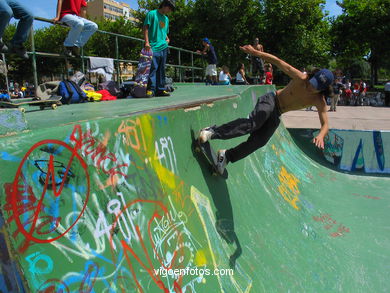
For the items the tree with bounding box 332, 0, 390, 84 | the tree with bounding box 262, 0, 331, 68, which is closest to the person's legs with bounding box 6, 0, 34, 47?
the tree with bounding box 262, 0, 331, 68

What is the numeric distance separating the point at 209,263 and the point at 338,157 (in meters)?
6.37

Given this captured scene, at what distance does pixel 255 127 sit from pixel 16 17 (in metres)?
2.89

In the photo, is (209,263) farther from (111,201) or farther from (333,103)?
(333,103)

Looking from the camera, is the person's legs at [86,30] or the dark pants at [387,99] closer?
the person's legs at [86,30]

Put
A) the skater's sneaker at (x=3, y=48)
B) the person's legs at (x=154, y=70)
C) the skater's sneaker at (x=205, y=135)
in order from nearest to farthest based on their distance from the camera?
the skater's sneaker at (x=205, y=135) → the skater's sneaker at (x=3, y=48) → the person's legs at (x=154, y=70)

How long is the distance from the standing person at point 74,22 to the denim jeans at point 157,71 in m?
1.04

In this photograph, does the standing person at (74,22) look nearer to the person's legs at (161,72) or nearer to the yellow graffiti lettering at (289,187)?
the person's legs at (161,72)

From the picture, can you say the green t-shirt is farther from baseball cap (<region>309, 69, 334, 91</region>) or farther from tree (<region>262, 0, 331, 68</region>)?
tree (<region>262, 0, 331, 68</region>)

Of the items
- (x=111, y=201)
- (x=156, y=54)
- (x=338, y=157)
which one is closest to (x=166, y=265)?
(x=111, y=201)

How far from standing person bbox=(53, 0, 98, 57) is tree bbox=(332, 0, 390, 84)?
30710 millimetres

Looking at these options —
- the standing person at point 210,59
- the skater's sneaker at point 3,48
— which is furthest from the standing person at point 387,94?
the skater's sneaker at point 3,48

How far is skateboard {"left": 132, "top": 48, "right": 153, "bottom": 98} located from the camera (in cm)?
482

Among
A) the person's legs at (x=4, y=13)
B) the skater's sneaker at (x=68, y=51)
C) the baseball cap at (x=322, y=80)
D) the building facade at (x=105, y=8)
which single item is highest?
the building facade at (x=105, y=8)

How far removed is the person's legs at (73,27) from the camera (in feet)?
14.8
